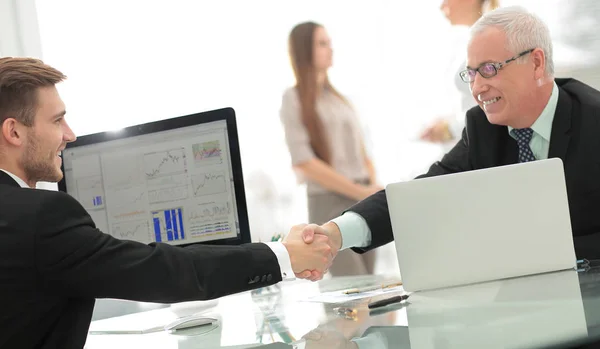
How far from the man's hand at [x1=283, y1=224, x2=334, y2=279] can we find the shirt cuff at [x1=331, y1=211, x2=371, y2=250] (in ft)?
0.30

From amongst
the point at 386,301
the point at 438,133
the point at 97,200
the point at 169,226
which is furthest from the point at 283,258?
the point at 438,133

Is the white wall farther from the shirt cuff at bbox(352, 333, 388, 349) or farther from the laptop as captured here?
the shirt cuff at bbox(352, 333, 388, 349)

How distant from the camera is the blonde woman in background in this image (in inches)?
140

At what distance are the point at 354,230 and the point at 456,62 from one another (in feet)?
5.71

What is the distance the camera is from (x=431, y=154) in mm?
3883

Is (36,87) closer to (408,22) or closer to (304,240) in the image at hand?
(304,240)

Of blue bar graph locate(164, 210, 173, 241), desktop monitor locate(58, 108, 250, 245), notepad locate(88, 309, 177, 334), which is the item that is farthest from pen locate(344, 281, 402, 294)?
blue bar graph locate(164, 210, 173, 241)

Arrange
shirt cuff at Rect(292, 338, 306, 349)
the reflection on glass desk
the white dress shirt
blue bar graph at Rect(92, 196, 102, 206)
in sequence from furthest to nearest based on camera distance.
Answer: blue bar graph at Rect(92, 196, 102, 206)
the white dress shirt
shirt cuff at Rect(292, 338, 306, 349)
the reflection on glass desk

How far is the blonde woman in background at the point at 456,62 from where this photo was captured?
3564 millimetres

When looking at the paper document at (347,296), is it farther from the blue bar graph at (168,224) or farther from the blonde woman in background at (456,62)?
the blonde woman in background at (456,62)

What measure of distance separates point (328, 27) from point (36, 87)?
9.00 ft

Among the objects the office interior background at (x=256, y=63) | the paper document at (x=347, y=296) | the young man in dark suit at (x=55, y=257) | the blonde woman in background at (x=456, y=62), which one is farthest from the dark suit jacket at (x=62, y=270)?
the office interior background at (x=256, y=63)

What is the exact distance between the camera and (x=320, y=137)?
3.61 metres

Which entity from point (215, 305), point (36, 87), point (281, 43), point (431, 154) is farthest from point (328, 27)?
point (36, 87)
